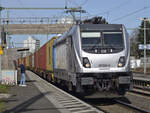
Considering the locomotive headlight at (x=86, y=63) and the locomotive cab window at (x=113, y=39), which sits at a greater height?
the locomotive cab window at (x=113, y=39)

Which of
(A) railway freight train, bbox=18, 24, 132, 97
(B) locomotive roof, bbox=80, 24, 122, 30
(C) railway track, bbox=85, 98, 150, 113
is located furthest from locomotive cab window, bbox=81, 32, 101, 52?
(C) railway track, bbox=85, 98, 150, 113

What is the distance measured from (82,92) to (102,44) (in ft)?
6.99

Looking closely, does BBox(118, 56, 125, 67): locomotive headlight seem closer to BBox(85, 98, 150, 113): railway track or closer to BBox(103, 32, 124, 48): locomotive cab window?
BBox(103, 32, 124, 48): locomotive cab window

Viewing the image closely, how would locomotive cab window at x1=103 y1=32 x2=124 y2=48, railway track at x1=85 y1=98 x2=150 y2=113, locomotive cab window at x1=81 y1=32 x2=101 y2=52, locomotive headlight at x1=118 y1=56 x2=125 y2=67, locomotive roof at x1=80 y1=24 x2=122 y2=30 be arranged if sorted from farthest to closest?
locomotive roof at x1=80 y1=24 x2=122 y2=30 < locomotive cab window at x1=103 y1=32 x2=124 y2=48 < locomotive cab window at x1=81 y1=32 x2=101 y2=52 < locomotive headlight at x1=118 y1=56 x2=125 y2=67 < railway track at x1=85 y1=98 x2=150 y2=113

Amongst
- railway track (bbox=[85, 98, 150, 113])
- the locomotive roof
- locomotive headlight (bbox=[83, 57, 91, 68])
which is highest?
the locomotive roof

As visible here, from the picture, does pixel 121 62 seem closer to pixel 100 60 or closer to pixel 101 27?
pixel 100 60

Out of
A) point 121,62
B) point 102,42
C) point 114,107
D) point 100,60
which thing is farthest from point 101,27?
point 114,107

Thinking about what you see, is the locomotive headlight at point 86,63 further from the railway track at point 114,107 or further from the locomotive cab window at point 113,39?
the railway track at point 114,107

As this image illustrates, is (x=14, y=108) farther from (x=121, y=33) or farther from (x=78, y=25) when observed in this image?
(x=121, y=33)

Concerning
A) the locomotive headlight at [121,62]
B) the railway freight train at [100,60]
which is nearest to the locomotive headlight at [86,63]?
the railway freight train at [100,60]

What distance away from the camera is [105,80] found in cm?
1278

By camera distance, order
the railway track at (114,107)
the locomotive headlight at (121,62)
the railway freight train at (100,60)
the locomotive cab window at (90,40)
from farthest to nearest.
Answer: the locomotive cab window at (90,40) < the locomotive headlight at (121,62) < the railway freight train at (100,60) < the railway track at (114,107)

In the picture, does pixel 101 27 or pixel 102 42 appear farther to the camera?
pixel 101 27

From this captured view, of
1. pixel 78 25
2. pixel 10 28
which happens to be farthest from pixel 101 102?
pixel 10 28
